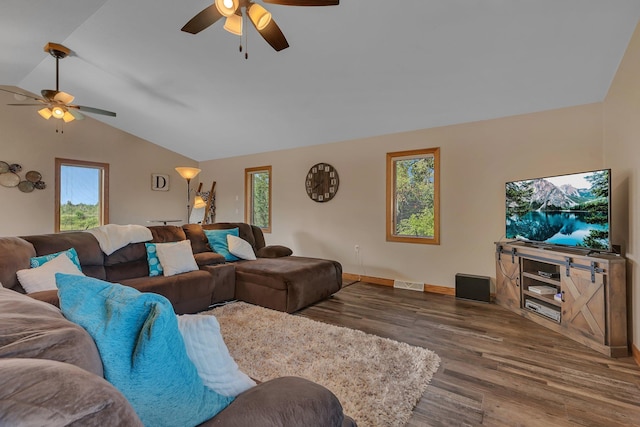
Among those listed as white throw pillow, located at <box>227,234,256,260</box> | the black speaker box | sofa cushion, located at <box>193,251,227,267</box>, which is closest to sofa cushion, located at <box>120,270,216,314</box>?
sofa cushion, located at <box>193,251,227,267</box>

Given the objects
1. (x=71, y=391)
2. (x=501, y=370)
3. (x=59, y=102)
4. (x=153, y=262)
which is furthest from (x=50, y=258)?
(x=501, y=370)

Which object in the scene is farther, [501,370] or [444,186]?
[444,186]

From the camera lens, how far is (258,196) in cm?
634

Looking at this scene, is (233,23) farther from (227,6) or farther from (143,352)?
(143,352)

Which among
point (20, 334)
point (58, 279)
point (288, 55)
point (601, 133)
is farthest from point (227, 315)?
point (601, 133)

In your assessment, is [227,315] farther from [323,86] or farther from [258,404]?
[323,86]

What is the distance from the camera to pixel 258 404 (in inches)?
32.8

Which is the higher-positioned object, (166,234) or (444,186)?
(444,186)

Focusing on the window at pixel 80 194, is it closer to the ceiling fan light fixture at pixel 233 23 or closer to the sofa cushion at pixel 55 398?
the ceiling fan light fixture at pixel 233 23

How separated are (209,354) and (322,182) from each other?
175 inches

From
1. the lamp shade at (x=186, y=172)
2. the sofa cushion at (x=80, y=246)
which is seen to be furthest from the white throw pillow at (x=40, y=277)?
the lamp shade at (x=186, y=172)

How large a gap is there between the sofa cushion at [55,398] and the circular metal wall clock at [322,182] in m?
4.69

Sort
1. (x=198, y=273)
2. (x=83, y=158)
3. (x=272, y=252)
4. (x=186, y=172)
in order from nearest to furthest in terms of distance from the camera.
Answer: (x=198, y=273) < (x=272, y=252) < (x=186, y=172) < (x=83, y=158)

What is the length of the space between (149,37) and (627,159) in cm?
490
